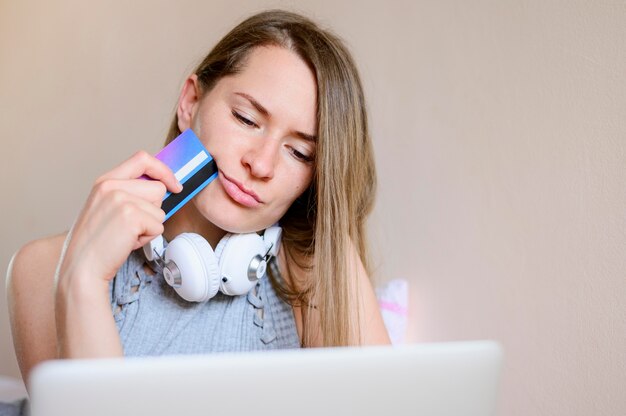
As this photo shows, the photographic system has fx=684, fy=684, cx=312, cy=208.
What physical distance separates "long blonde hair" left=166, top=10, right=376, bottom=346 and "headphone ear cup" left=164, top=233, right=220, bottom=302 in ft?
0.82

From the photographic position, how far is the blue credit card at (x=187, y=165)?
1.21 meters

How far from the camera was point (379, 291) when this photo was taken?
188 centimetres

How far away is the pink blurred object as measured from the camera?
5.98 ft

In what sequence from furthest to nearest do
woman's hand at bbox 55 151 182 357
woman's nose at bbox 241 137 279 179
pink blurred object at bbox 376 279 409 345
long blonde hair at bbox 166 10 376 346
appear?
pink blurred object at bbox 376 279 409 345 < long blonde hair at bbox 166 10 376 346 < woman's nose at bbox 241 137 279 179 < woman's hand at bbox 55 151 182 357

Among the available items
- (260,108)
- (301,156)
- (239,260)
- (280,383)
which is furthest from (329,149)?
(280,383)

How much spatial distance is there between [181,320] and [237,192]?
33 centimetres

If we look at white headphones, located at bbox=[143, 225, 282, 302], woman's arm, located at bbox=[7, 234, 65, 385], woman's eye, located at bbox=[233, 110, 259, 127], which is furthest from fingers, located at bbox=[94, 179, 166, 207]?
woman's arm, located at bbox=[7, 234, 65, 385]

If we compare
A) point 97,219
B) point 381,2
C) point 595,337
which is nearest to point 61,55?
point 381,2

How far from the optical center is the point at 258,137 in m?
1.27

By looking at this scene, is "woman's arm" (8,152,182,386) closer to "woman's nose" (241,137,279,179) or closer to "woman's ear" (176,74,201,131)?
"woman's nose" (241,137,279,179)

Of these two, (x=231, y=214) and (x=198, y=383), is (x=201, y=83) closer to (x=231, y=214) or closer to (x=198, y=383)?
(x=231, y=214)

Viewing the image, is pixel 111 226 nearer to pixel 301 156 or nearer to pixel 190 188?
pixel 190 188

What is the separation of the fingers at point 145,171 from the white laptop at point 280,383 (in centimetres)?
63

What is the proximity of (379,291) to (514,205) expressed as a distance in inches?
19.8
